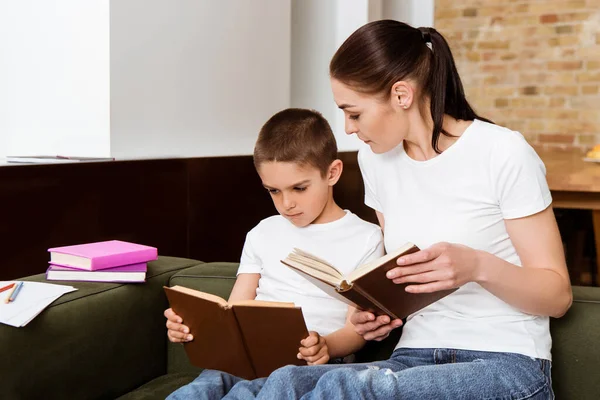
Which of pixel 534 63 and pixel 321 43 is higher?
pixel 534 63

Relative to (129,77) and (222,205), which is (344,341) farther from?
(222,205)

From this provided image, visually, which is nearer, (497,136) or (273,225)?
(497,136)

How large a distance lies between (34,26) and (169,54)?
1.66ft

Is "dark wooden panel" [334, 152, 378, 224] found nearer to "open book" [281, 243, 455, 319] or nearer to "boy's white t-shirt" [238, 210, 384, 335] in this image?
"boy's white t-shirt" [238, 210, 384, 335]

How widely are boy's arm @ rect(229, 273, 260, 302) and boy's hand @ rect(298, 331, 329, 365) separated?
1.10ft

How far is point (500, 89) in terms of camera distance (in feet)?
20.9

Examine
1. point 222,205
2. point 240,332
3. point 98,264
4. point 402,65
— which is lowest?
point 240,332

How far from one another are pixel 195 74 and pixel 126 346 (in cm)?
151

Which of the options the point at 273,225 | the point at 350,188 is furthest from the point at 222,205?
the point at 273,225

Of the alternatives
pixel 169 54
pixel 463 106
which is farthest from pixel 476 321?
pixel 169 54

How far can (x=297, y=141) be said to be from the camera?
6.18ft

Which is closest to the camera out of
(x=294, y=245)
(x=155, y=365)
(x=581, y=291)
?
(x=581, y=291)

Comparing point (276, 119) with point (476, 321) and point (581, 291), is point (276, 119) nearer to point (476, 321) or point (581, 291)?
point (476, 321)

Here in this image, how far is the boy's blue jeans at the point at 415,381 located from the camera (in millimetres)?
1388
